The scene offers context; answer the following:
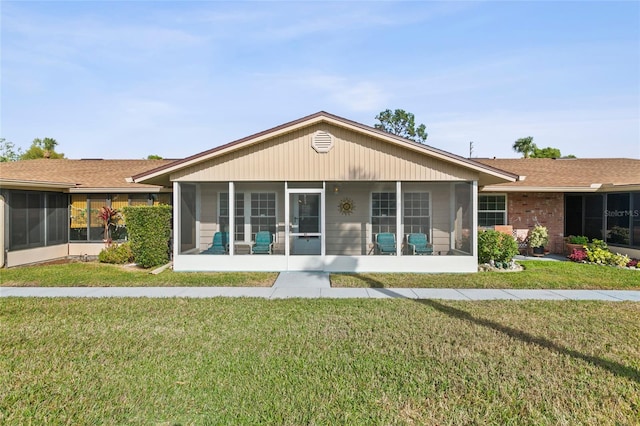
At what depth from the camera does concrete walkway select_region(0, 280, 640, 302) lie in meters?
7.80

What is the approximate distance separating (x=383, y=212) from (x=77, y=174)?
13207 mm

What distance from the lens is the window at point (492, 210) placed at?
14.2m

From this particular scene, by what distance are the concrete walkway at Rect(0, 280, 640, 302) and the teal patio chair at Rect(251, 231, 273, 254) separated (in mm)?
2989

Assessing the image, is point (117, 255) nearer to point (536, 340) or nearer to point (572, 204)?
point (536, 340)

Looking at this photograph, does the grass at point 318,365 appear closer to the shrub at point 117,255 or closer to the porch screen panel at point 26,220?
the shrub at point 117,255

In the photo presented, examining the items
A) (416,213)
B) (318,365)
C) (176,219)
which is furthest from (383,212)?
(318,365)

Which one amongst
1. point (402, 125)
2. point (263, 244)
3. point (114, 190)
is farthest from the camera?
point (402, 125)

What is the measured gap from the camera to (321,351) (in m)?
4.73

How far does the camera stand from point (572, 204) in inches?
562

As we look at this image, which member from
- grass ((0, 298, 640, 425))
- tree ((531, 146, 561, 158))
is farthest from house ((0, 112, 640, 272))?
tree ((531, 146, 561, 158))

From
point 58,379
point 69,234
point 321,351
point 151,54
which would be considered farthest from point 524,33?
point 69,234

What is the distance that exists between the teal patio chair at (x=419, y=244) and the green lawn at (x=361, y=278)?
1846 mm

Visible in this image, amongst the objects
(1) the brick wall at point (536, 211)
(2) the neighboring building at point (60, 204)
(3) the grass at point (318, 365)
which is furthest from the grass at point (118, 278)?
(1) the brick wall at point (536, 211)

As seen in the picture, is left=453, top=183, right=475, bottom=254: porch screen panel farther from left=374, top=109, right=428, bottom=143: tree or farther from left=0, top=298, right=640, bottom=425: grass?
left=374, top=109, right=428, bottom=143: tree
